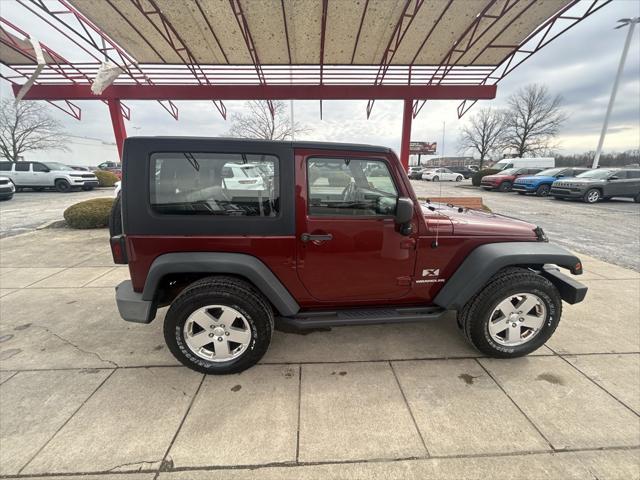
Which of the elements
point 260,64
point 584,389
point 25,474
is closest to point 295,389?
point 25,474

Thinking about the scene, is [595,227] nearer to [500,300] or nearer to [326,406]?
[500,300]

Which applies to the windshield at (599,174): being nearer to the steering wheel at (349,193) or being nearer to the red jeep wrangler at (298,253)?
the red jeep wrangler at (298,253)

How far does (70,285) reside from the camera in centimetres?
410

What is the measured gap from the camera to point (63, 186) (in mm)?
17172

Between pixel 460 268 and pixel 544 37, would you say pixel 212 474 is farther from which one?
pixel 544 37

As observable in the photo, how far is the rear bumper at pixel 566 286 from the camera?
8.02 feet

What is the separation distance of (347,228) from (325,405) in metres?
1.32

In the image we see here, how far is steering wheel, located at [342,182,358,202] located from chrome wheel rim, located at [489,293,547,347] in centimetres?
158

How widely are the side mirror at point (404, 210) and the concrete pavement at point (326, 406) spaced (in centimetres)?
130

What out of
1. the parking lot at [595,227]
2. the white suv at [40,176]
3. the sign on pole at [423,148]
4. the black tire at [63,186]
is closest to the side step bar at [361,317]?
the parking lot at [595,227]

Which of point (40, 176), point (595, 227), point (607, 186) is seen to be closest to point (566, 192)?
point (607, 186)

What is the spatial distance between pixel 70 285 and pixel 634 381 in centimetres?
643

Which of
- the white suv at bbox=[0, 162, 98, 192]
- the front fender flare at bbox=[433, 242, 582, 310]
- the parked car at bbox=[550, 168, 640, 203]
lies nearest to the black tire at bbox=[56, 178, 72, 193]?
the white suv at bbox=[0, 162, 98, 192]

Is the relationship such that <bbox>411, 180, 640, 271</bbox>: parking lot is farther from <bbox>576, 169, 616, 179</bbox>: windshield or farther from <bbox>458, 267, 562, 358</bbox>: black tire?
<bbox>458, 267, 562, 358</bbox>: black tire
